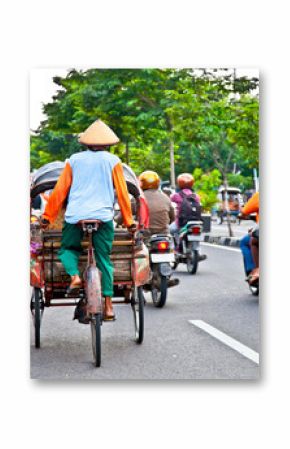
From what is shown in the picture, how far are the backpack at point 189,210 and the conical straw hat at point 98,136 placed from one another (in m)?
2.41

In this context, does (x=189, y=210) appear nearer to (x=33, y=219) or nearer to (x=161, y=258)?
(x=161, y=258)

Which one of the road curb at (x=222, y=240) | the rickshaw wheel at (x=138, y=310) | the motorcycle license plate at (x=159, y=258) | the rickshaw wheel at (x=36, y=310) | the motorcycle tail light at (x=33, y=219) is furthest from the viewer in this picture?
the motorcycle license plate at (x=159, y=258)

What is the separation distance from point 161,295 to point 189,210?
1.54 m

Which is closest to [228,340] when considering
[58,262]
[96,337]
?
[96,337]

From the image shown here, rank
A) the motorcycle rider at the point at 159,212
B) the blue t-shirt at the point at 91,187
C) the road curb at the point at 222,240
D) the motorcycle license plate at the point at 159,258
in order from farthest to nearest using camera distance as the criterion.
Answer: the motorcycle rider at the point at 159,212 → the motorcycle license plate at the point at 159,258 → the road curb at the point at 222,240 → the blue t-shirt at the point at 91,187

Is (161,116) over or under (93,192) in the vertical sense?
over

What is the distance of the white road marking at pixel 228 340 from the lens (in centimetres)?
1298

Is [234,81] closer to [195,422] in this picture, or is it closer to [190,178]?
[190,178]

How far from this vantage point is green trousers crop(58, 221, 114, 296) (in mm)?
12789

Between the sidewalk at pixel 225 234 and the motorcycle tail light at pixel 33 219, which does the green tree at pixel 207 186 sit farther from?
the motorcycle tail light at pixel 33 219

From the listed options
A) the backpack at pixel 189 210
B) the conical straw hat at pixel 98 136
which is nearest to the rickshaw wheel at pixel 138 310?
the conical straw hat at pixel 98 136

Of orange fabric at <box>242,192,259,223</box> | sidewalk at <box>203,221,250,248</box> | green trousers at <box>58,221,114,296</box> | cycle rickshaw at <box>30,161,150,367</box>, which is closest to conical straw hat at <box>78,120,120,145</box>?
cycle rickshaw at <box>30,161,150,367</box>

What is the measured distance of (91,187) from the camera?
12.7 m

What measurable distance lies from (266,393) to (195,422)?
56 centimetres
